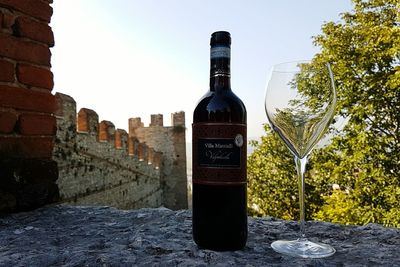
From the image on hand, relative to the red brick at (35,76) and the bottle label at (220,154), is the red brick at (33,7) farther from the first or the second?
the bottle label at (220,154)

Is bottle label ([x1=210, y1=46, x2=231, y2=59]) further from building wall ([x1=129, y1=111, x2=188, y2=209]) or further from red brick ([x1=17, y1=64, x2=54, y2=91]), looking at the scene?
building wall ([x1=129, y1=111, x2=188, y2=209])

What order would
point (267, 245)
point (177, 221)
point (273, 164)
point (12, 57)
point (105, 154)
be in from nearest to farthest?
point (267, 245), point (177, 221), point (12, 57), point (105, 154), point (273, 164)

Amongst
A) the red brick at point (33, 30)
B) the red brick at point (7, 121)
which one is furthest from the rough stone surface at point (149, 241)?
the red brick at point (33, 30)

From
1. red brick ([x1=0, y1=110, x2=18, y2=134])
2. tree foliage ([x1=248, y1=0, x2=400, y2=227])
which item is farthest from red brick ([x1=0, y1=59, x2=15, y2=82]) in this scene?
tree foliage ([x1=248, y1=0, x2=400, y2=227])

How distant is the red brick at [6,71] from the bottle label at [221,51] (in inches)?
43.2

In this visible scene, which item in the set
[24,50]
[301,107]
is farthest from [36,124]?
[301,107]

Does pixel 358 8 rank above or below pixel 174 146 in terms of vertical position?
above

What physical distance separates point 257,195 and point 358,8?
6.55 metres

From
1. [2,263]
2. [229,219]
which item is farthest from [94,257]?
[229,219]

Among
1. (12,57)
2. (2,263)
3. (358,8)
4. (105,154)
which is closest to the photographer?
(2,263)

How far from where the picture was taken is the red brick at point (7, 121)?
1.63 metres

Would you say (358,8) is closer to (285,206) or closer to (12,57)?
(285,206)

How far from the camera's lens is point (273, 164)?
11625mm

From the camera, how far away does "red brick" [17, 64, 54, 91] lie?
1.72 metres
